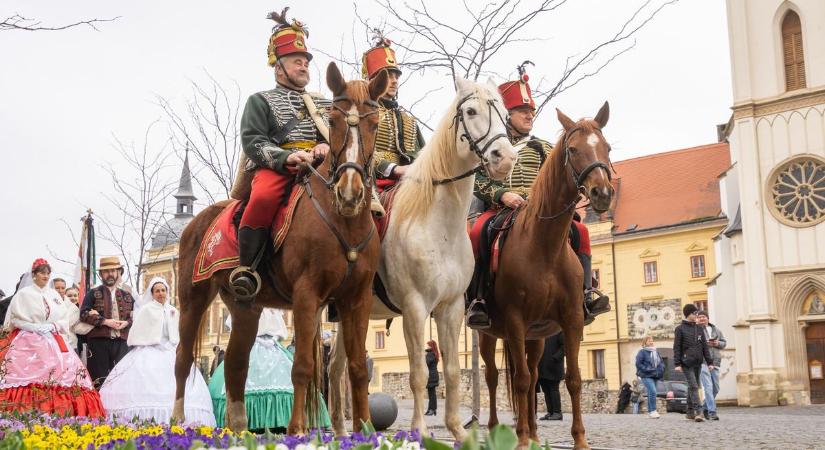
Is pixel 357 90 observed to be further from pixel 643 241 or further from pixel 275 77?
pixel 643 241

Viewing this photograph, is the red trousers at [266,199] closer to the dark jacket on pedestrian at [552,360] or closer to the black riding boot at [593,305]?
the black riding boot at [593,305]

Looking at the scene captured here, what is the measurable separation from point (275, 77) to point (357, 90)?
1.97 meters

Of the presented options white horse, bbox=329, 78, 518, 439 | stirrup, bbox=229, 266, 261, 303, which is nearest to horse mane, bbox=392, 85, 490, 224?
white horse, bbox=329, 78, 518, 439

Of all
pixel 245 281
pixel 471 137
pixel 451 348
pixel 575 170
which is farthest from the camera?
pixel 575 170

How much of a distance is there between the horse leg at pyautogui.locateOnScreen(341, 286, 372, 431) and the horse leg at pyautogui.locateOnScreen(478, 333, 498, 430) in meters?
2.93

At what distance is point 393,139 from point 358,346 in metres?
2.80

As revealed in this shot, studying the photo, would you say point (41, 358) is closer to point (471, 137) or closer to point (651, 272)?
point (471, 137)

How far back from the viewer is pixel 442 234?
7773mm

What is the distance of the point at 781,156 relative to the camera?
44.5 m

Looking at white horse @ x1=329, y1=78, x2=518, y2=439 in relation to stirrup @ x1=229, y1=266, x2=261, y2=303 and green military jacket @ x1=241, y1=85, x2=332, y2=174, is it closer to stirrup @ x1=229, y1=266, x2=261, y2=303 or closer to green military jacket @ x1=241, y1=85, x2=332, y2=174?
green military jacket @ x1=241, y1=85, x2=332, y2=174

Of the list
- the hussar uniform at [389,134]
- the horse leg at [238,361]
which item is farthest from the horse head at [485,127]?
the horse leg at [238,361]

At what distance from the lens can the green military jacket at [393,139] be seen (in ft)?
29.3

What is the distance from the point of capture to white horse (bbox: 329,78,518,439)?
7562mm

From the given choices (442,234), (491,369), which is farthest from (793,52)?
(442,234)
